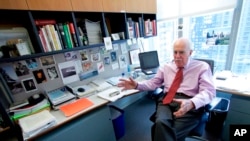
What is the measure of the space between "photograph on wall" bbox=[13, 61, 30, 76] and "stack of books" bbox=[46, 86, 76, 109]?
0.32 m

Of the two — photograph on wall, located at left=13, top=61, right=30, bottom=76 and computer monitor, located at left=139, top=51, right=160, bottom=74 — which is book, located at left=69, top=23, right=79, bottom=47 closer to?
photograph on wall, located at left=13, top=61, right=30, bottom=76

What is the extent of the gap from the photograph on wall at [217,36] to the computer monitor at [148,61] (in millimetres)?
848

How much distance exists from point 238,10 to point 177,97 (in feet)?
4.75

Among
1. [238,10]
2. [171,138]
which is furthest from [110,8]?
[238,10]

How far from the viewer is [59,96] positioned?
56.3 inches

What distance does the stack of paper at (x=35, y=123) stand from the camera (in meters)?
0.99

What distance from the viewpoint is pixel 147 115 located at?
2246 millimetres

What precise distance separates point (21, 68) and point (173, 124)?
1.61 metres

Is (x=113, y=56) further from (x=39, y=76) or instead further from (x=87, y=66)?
(x=39, y=76)

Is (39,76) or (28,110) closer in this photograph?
(28,110)

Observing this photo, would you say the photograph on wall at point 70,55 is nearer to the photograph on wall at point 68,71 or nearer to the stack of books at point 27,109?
the photograph on wall at point 68,71

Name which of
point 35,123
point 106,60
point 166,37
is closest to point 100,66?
point 106,60

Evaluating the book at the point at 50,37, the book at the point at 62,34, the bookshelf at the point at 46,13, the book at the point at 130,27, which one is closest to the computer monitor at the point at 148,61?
the book at the point at 130,27

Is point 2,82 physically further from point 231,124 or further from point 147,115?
point 231,124
